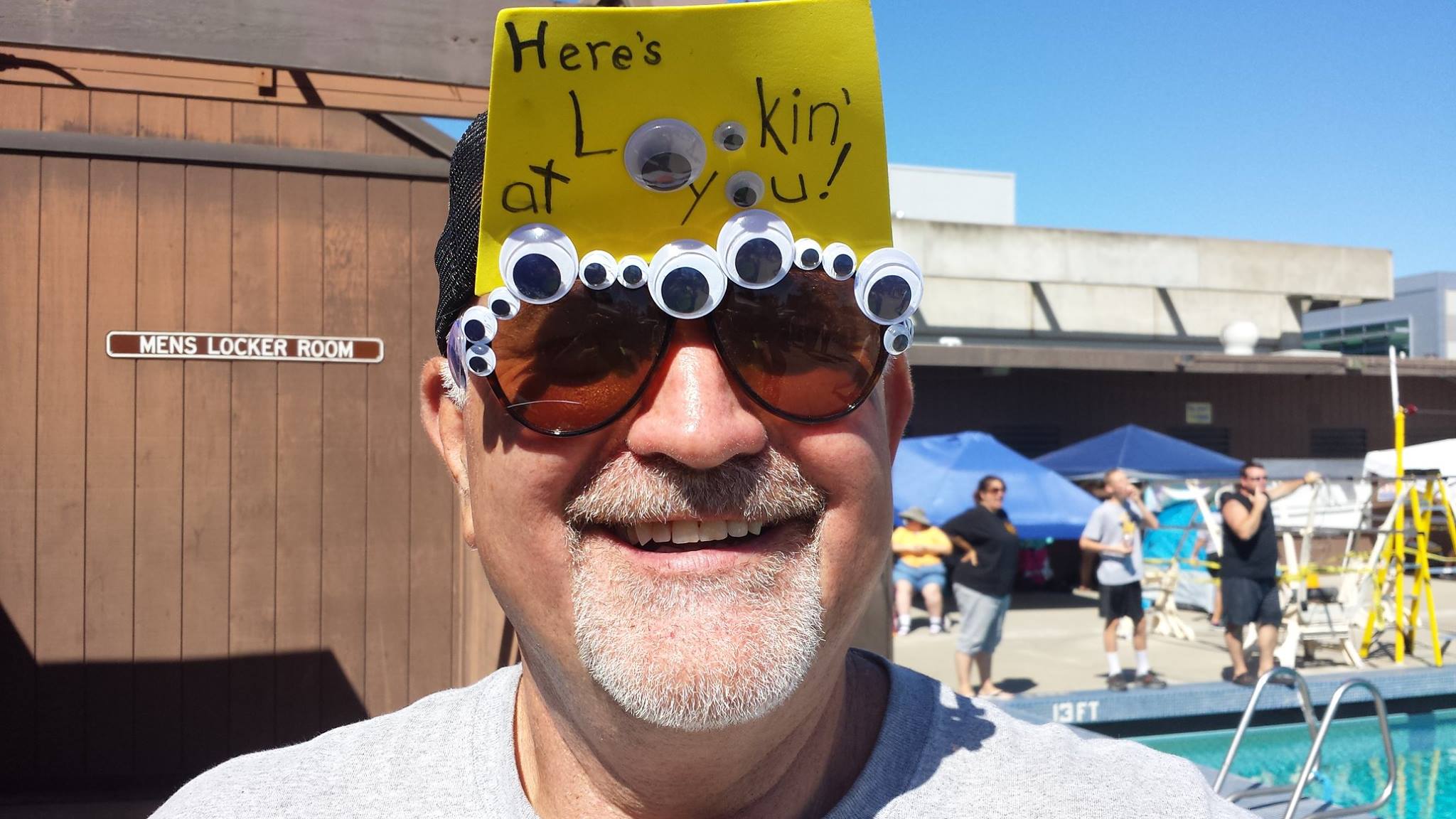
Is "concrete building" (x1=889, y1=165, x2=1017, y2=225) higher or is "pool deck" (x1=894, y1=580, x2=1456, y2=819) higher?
"concrete building" (x1=889, y1=165, x2=1017, y2=225)

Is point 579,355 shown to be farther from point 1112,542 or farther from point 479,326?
point 1112,542

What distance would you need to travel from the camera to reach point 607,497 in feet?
3.49

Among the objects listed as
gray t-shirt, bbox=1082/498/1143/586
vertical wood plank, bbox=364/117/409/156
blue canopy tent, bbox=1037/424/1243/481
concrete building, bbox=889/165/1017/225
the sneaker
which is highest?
concrete building, bbox=889/165/1017/225

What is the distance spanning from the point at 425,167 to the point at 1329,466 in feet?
49.3

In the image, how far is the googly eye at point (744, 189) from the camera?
3.43 ft

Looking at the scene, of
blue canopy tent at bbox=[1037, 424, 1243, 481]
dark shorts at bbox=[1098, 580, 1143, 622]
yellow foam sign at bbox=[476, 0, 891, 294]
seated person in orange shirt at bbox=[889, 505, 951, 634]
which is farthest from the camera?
blue canopy tent at bbox=[1037, 424, 1243, 481]

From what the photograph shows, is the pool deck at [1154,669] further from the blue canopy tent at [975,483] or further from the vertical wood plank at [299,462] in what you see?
the vertical wood plank at [299,462]

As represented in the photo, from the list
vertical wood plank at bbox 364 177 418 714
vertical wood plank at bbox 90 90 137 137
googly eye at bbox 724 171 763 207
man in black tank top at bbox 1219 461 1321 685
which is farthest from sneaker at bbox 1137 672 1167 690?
googly eye at bbox 724 171 763 207

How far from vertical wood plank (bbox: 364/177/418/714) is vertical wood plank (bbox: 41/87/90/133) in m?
1.13

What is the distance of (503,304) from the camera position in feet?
3.43

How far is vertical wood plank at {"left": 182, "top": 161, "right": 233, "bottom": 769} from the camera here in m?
4.06

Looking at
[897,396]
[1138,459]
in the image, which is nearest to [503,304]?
[897,396]

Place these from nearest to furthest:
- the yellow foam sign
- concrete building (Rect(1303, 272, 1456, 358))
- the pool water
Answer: the yellow foam sign, the pool water, concrete building (Rect(1303, 272, 1456, 358))

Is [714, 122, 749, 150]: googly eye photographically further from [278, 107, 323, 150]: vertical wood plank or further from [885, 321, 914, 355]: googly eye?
[278, 107, 323, 150]: vertical wood plank
